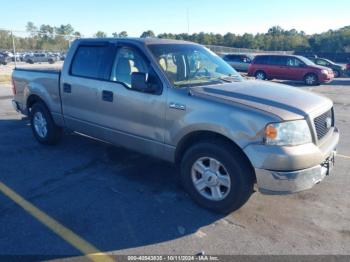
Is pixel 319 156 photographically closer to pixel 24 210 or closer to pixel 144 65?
pixel 144 65

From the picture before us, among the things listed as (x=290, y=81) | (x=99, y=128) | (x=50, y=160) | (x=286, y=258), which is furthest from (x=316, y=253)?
(x=290, y=81)

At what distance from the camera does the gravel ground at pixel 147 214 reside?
334 cm

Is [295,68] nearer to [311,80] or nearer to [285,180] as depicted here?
[311,80]

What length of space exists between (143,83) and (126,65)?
2.32 ft

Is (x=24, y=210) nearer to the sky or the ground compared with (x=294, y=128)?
nearer to the ground

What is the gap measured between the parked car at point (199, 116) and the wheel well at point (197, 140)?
0.04 ft

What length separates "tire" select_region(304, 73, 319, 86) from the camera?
793 inches

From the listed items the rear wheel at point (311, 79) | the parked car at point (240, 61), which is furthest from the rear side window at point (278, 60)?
the parked car at point (240, 61)

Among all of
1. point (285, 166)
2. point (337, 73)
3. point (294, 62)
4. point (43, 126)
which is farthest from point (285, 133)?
point (337, 73)

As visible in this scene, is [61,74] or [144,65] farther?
[61,74]

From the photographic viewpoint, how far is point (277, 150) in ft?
11.2

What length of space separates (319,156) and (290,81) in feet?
64.7

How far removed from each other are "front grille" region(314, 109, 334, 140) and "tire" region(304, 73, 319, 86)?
55.8 feet

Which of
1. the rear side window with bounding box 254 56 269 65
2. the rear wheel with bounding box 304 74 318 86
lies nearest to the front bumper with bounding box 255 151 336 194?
the rear wheel with bounding box 304 74 318 86
